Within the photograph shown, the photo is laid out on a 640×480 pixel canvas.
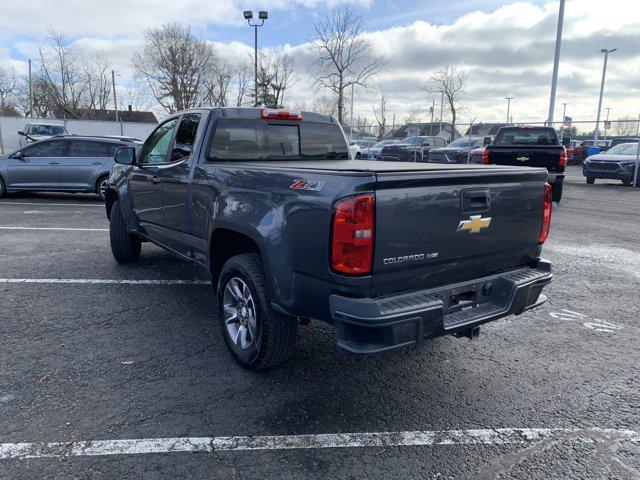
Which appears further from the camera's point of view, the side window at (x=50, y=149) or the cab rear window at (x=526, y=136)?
the cab rear window at (x=526, y=136)

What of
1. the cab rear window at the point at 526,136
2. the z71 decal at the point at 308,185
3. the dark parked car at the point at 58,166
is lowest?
the dark parked car at the point at 58,166

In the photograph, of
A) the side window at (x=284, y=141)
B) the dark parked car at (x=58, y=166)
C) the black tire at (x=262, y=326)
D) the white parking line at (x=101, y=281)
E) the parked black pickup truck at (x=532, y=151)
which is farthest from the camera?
the dark parked car at (x=58, y=166)

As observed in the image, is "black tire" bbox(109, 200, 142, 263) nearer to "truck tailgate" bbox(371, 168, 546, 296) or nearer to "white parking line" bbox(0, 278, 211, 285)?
"white parking line" bbox(0, 278, 211, 285)

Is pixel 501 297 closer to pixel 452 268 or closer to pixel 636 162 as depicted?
pixel 452 268

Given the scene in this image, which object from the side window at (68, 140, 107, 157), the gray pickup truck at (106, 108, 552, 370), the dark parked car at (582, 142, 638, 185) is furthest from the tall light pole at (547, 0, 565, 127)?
the gray pickup truck at (106, 108, 552, 370)

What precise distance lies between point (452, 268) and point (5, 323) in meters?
3.85

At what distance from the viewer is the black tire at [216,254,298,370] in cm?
316

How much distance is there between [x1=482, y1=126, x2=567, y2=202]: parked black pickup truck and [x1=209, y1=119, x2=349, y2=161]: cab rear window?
24.4 ft

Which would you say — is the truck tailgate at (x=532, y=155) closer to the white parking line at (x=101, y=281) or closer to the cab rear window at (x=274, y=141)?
the cab rear window at (x=274, y=141)

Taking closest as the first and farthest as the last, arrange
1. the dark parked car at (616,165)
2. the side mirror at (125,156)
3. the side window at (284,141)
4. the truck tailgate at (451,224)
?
the truck tailgate at (451,224), the side window at (284,141), the side mirror at (125,156), the dark parked car at (616,165)

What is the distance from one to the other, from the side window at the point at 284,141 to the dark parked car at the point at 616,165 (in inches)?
645

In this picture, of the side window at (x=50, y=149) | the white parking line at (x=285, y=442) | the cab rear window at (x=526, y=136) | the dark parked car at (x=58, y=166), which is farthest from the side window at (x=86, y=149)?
the white parking line at (x=285, y=442)

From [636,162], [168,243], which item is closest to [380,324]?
[168,243]

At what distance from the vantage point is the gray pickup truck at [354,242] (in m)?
2.59
